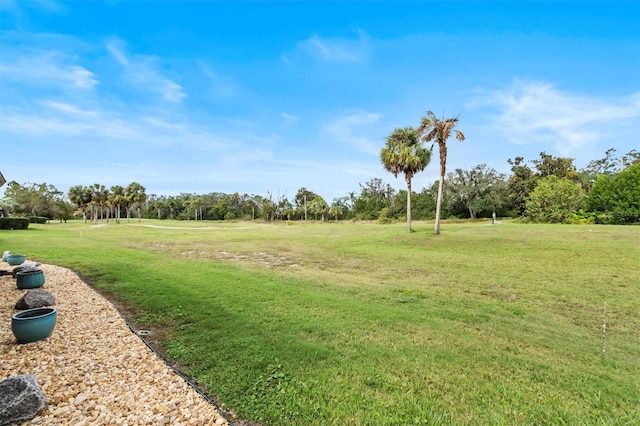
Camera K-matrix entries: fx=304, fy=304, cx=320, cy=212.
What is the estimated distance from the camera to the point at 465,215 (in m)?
50.1

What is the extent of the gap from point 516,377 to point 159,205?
85.7 metres

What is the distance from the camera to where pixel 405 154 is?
22766 mm

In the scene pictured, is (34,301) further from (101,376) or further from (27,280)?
(101,376)

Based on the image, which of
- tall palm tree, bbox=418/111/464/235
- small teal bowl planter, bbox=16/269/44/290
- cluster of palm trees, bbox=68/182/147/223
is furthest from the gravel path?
cluster of palm trees, bbox=68/182/147/223

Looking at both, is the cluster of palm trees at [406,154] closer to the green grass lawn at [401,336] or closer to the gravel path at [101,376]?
the green grass lawn at [401,336]

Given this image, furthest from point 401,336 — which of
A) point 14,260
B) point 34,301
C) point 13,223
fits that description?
point 13,223

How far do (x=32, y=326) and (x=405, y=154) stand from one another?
22.0 metres

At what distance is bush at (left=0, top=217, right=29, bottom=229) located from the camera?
30.1 metres

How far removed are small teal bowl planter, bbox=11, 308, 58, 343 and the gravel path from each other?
112 mm

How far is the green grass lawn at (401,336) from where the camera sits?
3.46 meters

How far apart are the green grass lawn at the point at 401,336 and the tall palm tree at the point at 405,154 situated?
11.7 meters

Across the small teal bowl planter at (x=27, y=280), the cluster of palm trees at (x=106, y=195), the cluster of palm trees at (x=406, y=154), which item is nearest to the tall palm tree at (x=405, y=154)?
the cluster of palm trees at (x=406, y=154)

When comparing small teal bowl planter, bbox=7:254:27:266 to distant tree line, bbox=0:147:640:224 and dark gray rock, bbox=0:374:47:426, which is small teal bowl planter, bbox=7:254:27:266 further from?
distant tree line, bbox=0:147:640:224

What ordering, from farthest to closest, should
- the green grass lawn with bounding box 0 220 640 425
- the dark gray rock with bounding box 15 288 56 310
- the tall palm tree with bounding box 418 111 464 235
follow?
the tall palm tree with bounding box 418 111 464 235 → the dark gray rock with bounding box 15 288 56 310 → the green grass lawn with bounding box 0 220 640 425
